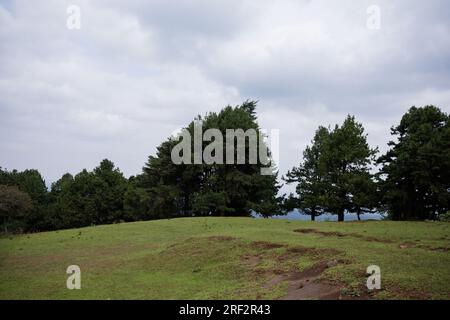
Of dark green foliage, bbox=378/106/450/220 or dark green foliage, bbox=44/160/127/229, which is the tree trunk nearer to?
dark green foliage, bbox=378/106/450/220

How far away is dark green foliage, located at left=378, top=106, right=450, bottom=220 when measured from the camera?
1481 inches

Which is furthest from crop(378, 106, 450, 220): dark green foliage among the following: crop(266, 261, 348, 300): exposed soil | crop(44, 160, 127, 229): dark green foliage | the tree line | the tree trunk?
crop(44, 160, 127, 229): dark green foliage

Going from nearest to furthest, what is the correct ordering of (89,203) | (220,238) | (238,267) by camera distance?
(238,267) < (220,238) < (89,203)

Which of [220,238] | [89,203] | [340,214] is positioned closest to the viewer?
[220,238]

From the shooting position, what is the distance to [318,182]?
4622cm

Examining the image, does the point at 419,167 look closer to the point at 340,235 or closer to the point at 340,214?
the point at 340,214

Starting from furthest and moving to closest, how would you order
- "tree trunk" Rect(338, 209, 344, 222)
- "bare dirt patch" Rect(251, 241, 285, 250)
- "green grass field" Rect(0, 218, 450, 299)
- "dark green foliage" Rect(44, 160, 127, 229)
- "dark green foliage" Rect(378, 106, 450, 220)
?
"dark green foliage" Rect(44, 160, 127, 229)
"tree trunk" Rect(338, 209, 344, 222)
"dark green foliage" Rect(378, 106, 450, 220)
"bare dirt patch" Rect(251, 241, 285, 250)
"green grass field" Rect(0, 218, 450, 299)

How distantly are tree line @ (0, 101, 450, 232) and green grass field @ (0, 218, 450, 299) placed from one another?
1755 cm

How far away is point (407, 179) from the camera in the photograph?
4053 cm

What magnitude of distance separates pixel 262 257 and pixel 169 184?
43.0 meters

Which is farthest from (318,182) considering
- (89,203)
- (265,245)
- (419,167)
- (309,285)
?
(89,203)

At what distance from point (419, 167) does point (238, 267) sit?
2924 centimetres
